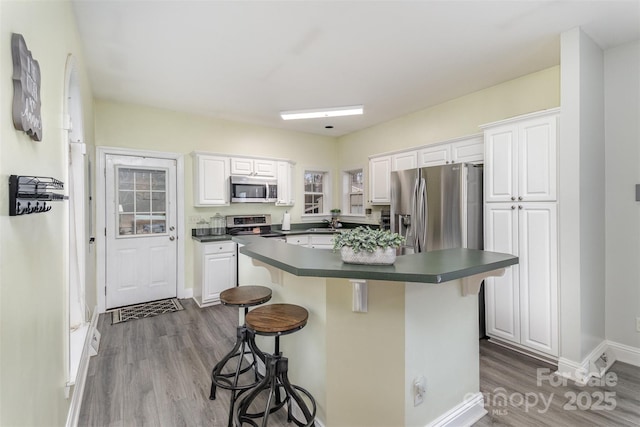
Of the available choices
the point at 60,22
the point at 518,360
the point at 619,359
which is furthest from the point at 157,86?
the point at 619,359

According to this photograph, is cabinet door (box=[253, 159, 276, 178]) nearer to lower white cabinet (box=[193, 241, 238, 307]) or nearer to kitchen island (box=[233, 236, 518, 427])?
lower white cabinet (box=[193, 241, 238, 307])

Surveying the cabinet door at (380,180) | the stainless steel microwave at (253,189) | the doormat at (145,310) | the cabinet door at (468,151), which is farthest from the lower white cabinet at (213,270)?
the cabinet door at (468,151)

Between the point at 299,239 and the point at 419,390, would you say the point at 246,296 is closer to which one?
the point at 419,390

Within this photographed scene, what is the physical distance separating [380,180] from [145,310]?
3.75 m

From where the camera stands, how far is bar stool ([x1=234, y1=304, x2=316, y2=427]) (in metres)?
1.73

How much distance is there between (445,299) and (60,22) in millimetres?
2752

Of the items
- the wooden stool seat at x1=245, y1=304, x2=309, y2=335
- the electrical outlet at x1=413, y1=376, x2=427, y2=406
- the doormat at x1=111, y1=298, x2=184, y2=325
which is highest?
the wooden stool seat at x1=245, y1=304, x2=309, y2=335

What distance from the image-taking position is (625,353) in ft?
8.95

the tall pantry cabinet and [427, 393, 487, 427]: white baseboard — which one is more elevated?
the tall pantry cabinet

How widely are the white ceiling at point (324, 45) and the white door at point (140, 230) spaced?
3.13 feet

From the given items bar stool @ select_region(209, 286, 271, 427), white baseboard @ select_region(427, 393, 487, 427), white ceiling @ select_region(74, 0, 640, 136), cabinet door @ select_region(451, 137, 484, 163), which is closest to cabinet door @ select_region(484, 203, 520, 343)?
cabinet door @ select_region(451, 137, 484, 163)

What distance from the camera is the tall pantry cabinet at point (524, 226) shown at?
105 inches

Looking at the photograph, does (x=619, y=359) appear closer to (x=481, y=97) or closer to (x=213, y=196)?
(x=481, y=97)

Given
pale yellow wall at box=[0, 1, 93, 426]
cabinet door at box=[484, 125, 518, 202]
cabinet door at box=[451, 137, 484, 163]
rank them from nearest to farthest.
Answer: pale yellow wall at box=[0, 1, 93, 426], cabinet door at box=[484, 125, 518, 202], cabinet door at box=[451, 137, 484, 163]
